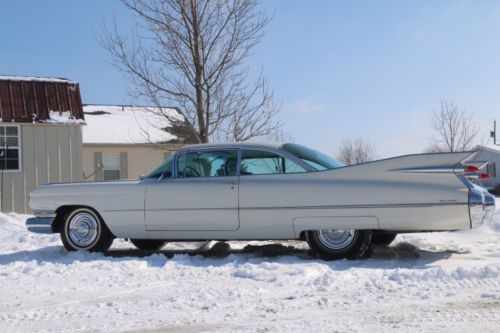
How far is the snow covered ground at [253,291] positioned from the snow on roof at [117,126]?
14.3 m

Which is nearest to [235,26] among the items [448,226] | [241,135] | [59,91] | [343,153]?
[241,135]

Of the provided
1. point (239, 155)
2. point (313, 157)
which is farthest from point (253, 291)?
point (313, 157)

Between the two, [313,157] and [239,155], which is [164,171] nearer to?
[239,155]

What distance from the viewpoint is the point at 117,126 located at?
81.9ft

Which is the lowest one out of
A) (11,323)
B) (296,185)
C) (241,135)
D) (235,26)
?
(11,323)

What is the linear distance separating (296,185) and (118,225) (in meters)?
2.40

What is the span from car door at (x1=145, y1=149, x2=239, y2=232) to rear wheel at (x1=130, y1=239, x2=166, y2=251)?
0.75m

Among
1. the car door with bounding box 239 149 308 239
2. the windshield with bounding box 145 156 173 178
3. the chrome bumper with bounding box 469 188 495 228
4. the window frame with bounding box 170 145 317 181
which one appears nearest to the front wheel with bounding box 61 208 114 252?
the windshield with bounding box 145 156 173 178

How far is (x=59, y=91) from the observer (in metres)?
16.4

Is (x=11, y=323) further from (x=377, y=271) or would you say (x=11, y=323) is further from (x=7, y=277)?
(x=377, y=271)

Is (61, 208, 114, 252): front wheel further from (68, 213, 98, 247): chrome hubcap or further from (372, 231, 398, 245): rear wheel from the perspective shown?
(372, 231, 398, 245): rear wheel

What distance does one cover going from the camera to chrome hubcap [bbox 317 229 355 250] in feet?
22.4

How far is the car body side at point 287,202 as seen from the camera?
6480 millimetres

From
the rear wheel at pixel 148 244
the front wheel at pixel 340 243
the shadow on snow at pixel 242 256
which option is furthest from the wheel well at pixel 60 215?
the front wheel at pixel 340 243
